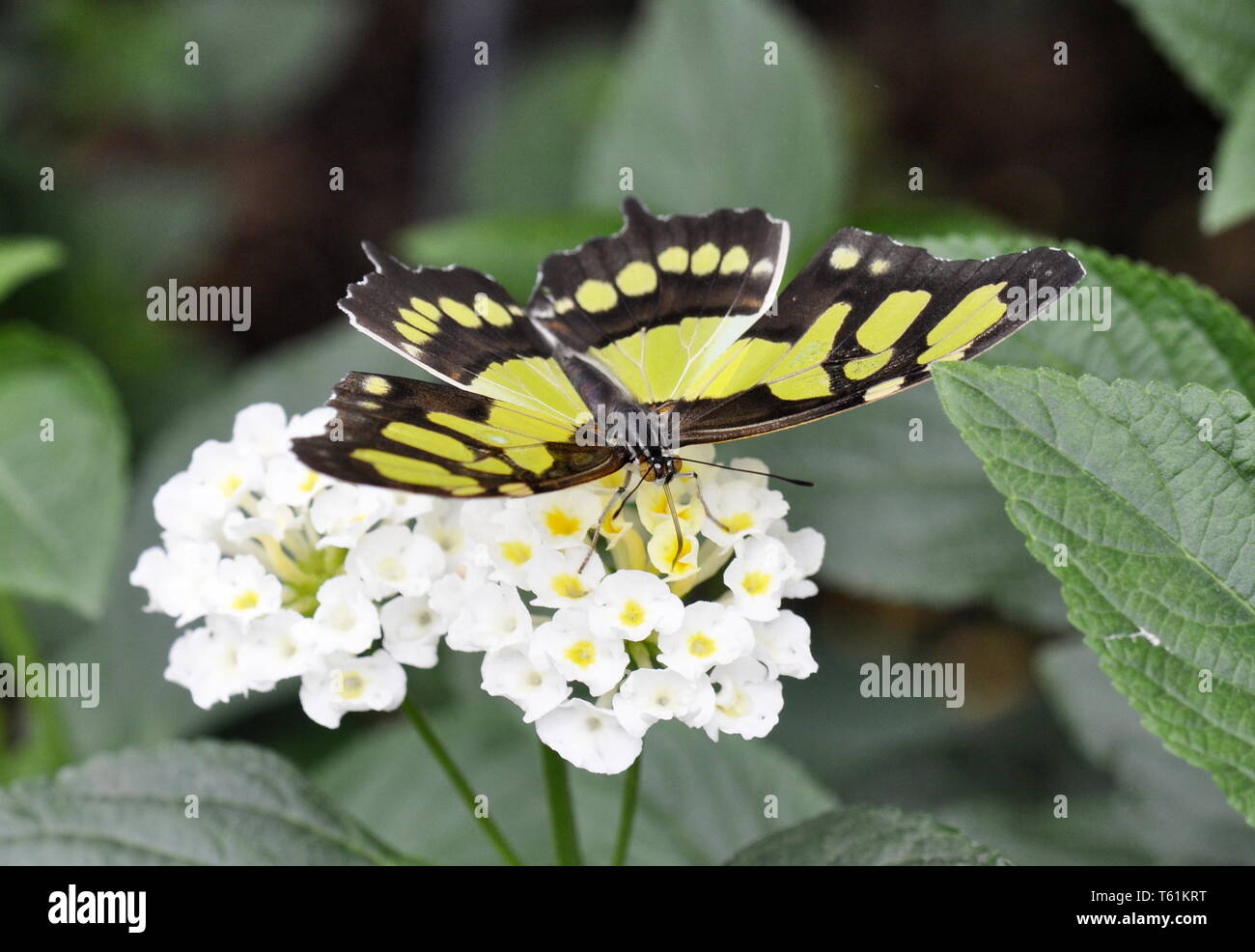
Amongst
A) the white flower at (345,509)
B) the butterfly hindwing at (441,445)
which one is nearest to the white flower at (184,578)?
the white flower at (345,509)

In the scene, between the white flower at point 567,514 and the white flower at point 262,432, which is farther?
the white flower at point 262,432

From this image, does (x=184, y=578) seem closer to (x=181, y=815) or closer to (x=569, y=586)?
(x=181, y=815)

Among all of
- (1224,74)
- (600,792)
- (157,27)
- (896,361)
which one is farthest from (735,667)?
(157,27)

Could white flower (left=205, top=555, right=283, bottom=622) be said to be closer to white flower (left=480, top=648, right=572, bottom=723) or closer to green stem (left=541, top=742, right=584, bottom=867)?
white flower (left=480, top=648, right=572, bottom=723)

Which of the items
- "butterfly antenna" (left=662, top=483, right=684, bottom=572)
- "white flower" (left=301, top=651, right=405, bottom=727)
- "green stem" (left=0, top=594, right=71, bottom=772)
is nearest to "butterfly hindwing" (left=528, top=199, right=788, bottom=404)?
"butterfly antenna" (left=662, top=483, right=684, bottom=572)

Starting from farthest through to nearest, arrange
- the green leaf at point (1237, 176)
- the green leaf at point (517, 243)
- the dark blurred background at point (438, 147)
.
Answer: the dark blurred background at point (438, 147), the green leaf at point (517, 243), the green leaf at point (1237, 176)

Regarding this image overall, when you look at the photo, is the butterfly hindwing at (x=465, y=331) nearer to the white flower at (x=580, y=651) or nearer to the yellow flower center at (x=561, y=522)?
the yellow flower center at (x=561, y=522)
